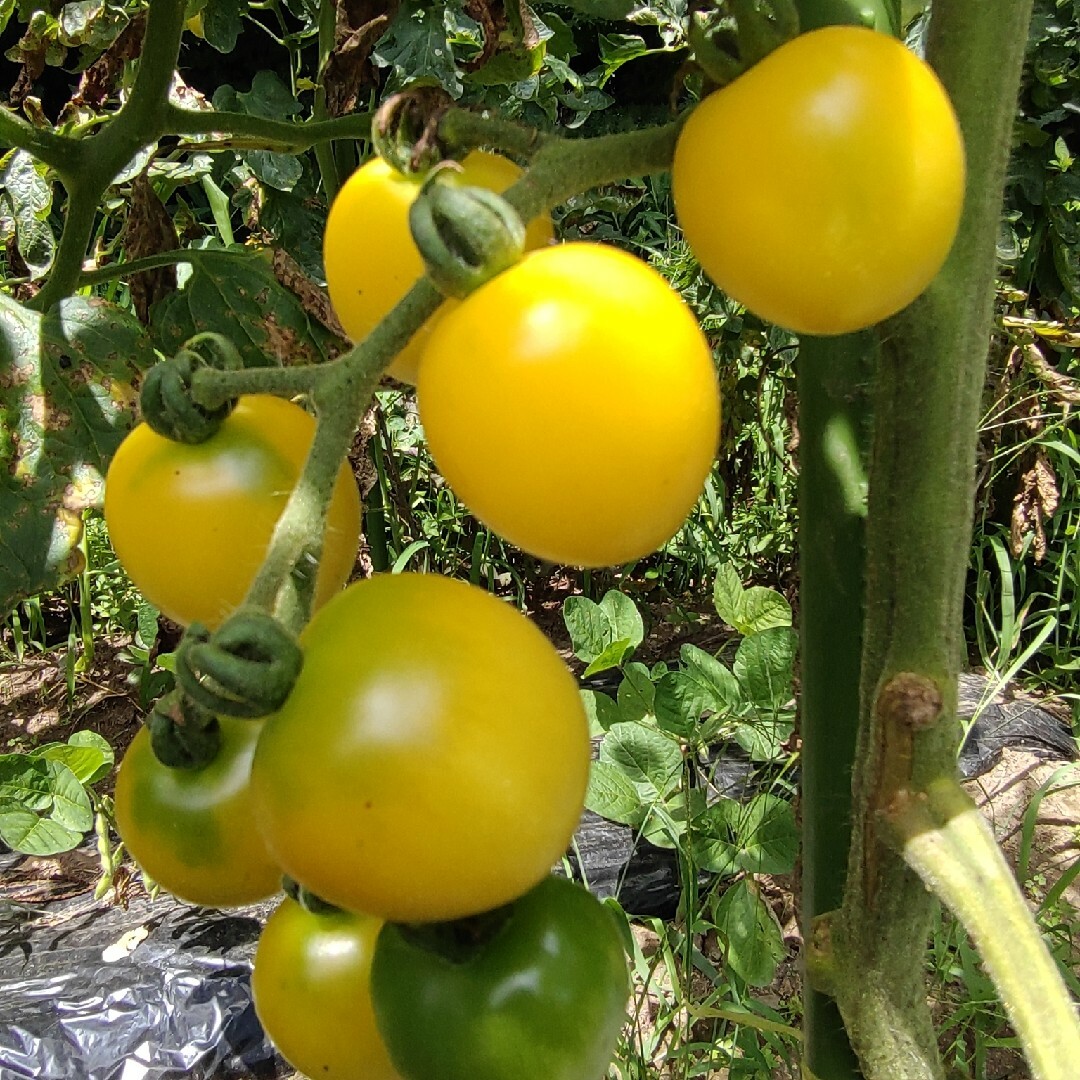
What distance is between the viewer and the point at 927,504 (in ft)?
1.30

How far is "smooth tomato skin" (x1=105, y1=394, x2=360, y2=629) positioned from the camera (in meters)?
0.41

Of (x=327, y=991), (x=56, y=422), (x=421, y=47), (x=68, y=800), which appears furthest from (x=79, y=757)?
(x=327, y=991)

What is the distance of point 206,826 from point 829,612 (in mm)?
280

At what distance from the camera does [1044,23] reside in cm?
196

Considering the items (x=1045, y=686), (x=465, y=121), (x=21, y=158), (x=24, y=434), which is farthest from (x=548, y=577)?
(x=465, y=121)

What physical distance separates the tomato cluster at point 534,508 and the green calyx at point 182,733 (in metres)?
0.05

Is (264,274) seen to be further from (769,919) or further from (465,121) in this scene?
(769,919)

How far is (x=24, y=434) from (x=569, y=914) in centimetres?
52

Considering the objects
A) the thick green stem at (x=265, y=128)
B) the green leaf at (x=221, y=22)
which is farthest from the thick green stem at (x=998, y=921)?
the green leaf at (x=221, y=22)

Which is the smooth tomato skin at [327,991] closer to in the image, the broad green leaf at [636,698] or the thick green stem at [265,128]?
the thick green stem at [265,128]

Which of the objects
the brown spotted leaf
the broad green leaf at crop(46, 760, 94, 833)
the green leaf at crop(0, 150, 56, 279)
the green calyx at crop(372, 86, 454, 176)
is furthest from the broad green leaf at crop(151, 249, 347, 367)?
the brown spotted leaf

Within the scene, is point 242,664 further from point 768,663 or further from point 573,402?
point 768,663

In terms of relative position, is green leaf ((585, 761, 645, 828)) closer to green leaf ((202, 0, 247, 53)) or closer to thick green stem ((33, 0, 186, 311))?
thick green stem ((33, 0, 186, 311))

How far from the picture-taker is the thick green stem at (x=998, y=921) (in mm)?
351
